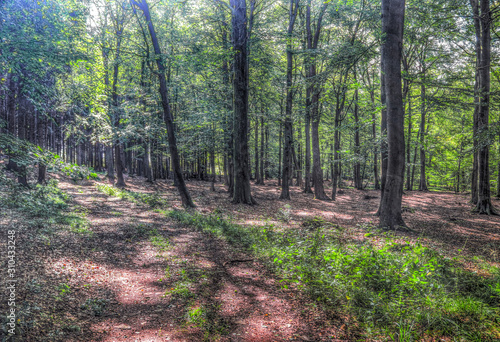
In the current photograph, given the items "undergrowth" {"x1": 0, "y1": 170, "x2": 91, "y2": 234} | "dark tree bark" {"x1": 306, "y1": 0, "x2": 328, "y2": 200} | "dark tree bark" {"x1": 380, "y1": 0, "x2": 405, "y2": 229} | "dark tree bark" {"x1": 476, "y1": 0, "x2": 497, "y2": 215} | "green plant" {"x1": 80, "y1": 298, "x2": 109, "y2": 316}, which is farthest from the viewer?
"dark tree bark" {"x1": 306, "y1": 0, "x2": 328, "y2": 200}

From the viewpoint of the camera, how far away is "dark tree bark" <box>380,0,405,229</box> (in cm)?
784

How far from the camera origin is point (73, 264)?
505 cm

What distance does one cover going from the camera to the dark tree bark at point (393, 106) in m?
7.84

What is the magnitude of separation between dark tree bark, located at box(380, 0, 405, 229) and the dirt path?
5.18 metres

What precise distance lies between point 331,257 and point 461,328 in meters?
2.07

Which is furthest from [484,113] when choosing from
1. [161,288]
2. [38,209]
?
[38,209]

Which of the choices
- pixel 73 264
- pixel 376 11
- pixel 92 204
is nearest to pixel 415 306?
pixel 73 264

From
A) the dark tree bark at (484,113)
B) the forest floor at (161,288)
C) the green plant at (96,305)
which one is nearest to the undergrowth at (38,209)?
the forest floor at (161,288)

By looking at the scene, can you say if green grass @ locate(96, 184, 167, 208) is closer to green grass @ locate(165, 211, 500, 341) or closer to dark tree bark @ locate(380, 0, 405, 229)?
green grass @ locate(165, 211, 500, 341)

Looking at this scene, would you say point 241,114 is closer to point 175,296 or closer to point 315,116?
point 315,116

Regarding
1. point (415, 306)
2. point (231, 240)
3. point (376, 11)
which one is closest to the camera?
point (415, 306)

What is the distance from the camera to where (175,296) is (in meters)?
4.16

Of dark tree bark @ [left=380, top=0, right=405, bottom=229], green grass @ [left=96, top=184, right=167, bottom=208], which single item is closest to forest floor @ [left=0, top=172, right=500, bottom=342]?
dark tree bark @ [left=380, top=0, right=405, bottom=229]

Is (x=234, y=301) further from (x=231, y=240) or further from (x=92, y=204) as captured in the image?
(x=92, y=204)
